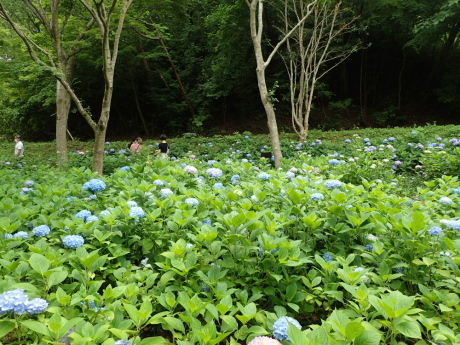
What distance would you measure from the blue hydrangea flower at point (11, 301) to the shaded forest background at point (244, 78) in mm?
14411

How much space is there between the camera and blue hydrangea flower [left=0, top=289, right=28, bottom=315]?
1.02 m

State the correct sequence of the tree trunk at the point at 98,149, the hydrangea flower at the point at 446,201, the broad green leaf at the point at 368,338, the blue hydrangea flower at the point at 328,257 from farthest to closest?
1. the tree trunk at the point at 98,149
2. the hydrangea flower at the point at 446,201
3. the blue hydrangea flower at the point at 328,257
4. the broad green leaf at the point at 368,338

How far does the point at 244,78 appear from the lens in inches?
669

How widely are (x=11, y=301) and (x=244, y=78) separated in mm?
16938

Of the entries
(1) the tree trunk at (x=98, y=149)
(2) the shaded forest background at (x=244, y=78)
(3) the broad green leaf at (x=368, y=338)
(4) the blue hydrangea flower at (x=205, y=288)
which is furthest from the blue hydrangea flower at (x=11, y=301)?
(2) the shaded forest background at (x=244, y=78)

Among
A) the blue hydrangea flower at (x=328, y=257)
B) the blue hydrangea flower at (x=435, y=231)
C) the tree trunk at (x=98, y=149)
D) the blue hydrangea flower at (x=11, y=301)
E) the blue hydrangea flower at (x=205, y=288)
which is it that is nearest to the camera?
the blue hydrangea flower at (x=11, y=301)

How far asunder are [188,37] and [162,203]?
18246 mm

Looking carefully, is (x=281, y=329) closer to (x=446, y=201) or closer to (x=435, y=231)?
(x=435, y=231)

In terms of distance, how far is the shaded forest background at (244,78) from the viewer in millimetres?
14977

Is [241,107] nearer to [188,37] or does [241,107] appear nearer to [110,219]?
[188,37]

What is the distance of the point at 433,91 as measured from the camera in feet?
52.8

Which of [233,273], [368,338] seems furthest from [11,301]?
[368,338]

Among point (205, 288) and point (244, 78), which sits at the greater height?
point (244, 78)

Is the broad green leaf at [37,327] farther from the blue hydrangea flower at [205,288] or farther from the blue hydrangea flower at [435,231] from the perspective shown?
the blue hydrangea flower at [435,231]
